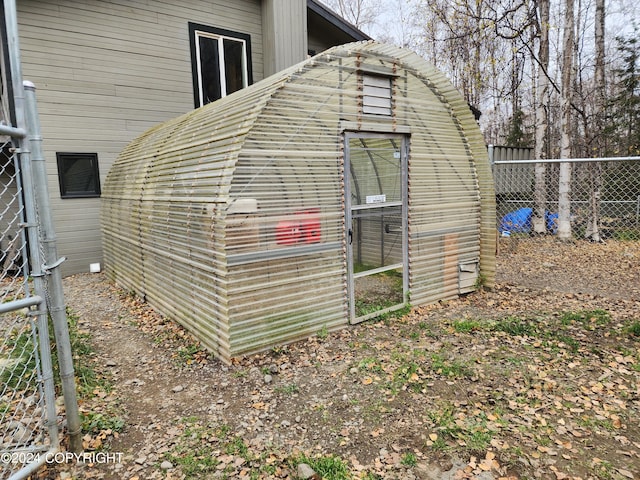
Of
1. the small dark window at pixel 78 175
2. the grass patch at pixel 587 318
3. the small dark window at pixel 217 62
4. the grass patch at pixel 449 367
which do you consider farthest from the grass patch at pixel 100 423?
the small dark window at pixel 217 62

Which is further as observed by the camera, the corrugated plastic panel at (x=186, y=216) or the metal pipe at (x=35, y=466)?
the corrugated plastic panel at (x=186, y=216)

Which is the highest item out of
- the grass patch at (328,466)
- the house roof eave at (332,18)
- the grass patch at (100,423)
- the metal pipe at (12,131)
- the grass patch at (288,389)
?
the house roof eave at (332,18)

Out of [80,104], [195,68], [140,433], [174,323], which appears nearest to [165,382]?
[140,433]

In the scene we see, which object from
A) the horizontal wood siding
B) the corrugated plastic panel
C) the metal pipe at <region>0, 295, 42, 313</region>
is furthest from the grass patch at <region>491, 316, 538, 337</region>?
the horizontal wood siding

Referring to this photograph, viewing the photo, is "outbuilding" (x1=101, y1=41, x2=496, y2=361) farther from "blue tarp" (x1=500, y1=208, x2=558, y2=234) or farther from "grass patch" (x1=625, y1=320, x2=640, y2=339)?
"blue tarp" (x1=500, y1=208, x2=558, y2=234)

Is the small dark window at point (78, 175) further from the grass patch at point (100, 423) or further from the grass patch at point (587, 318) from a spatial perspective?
the grass patch at point (587, 318)

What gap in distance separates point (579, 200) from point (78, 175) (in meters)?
13.1

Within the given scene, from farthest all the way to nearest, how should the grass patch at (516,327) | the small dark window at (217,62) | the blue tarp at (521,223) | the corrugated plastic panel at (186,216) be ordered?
the blue tarp at (521,223) < the small dark window at (217,62) < the grass patch at (516,327) < the corrugated plastic panel at (186,216)

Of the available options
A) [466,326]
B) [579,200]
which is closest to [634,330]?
→ [466,326]

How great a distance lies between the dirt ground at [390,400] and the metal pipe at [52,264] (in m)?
0.36

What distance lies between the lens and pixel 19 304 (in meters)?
2.23

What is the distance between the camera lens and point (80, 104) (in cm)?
834

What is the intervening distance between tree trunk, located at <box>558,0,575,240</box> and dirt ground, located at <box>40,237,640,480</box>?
4660mm

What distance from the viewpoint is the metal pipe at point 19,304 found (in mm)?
2129
